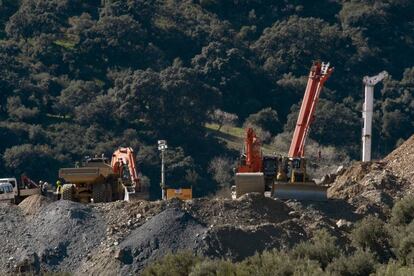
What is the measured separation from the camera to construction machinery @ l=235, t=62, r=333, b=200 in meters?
52.3

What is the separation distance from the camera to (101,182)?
58125 mm

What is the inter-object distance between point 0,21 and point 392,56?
24460mm

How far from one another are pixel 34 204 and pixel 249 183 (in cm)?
651

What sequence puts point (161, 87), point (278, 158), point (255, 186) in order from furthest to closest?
1. point (161, 87)
2. point (278, 158)
3. point (255, 186)

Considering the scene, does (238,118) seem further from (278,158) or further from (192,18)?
(278,158)

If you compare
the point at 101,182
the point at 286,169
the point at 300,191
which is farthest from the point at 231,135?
the point at 300,191

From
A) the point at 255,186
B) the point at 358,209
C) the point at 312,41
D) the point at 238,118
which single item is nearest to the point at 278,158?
the point at 255,186

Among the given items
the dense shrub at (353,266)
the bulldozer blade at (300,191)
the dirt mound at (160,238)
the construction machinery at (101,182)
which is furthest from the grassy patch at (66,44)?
the dense shrub at (353,266)

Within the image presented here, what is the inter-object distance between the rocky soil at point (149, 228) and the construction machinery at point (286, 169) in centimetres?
115

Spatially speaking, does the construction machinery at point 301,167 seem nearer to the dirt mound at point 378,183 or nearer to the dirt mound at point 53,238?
the dirt mound at point 378,183

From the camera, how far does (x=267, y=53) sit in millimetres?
115438

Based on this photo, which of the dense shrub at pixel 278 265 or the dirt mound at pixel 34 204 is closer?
the dense shrub at pixel 278 265

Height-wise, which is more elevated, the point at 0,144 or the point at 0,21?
the point at 0,21

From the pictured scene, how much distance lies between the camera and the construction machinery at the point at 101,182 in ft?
Result: 188
